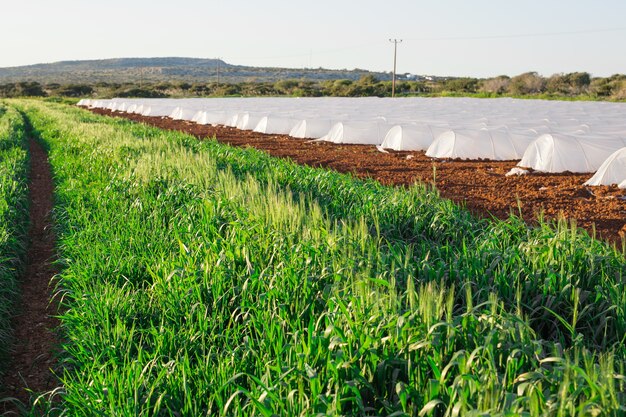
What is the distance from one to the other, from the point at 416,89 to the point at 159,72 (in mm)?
103393

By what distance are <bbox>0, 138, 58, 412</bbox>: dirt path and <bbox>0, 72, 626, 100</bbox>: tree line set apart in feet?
152

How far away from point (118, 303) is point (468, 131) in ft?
39.1

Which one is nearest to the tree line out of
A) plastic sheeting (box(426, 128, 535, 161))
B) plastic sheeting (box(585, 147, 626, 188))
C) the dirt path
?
plastic sheeting (box(426, 128, 535, 161))

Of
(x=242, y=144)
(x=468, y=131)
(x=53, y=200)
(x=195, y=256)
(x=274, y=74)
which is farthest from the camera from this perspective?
(x=274, y=74)

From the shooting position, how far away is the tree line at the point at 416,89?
2125 inches

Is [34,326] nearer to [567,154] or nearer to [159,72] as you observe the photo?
[567,154]

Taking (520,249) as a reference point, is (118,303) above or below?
below

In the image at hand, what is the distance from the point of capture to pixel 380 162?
13.6 meters

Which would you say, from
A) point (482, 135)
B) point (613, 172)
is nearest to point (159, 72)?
point (482, 135)

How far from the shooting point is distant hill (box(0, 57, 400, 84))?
144m

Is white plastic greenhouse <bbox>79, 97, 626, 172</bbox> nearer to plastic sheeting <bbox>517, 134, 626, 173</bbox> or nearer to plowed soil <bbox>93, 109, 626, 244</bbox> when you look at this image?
plastic sheeting <bbox>517, 134, 626, 173</bbox>

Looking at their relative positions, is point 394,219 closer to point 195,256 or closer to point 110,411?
point 195,256

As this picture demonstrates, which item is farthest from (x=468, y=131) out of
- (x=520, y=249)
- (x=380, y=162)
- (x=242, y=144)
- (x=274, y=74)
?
(x=274, y=74)

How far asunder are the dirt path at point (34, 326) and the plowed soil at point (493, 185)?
13.0ft
